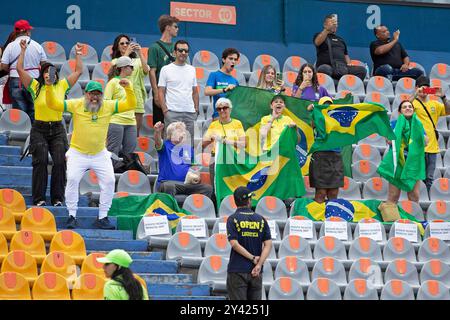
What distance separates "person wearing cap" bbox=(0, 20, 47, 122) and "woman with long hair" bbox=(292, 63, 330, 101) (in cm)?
330

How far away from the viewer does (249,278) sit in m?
13.6

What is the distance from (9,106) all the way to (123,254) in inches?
267

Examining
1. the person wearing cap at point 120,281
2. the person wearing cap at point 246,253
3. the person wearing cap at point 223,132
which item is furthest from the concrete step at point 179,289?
the person wearing cap at point 120,281

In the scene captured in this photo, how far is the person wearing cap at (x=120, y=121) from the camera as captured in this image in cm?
1669

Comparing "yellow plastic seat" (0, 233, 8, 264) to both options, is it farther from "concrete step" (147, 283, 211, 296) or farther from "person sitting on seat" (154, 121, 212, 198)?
"person sitting on seat" (154, 121, 212, 198)

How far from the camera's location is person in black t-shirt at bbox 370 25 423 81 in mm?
20250

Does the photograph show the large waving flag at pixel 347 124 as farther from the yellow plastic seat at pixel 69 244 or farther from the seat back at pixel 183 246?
the yellow plastic seat at pixel 69 244

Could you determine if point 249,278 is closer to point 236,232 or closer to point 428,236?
point 236,232

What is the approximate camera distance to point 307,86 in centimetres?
1786

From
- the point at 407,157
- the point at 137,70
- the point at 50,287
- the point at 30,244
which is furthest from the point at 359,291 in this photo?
the point at 137,70

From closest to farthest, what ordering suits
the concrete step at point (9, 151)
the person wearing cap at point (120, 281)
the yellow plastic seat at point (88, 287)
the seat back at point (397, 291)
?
1. the person wearing cap at point (120, 281)
2. the yellow plastic seat at point (88, 287)
3. the seat back at point (397, 291)
4. the concrete step at point (9, 151)

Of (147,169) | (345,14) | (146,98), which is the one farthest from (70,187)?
(345,14)

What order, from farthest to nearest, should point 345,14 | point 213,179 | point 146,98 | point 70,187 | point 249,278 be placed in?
point 345,14 < point 146,98 < point 213,179 < point 70,187 < point 249,278

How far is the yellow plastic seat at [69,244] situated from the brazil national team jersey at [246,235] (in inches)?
69.5
